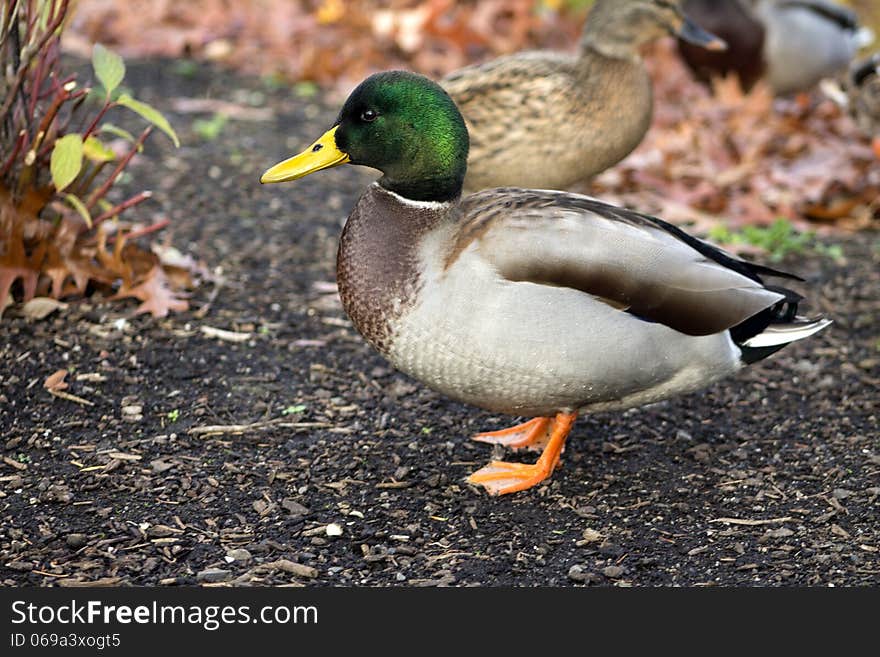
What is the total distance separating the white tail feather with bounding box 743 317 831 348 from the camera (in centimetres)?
339

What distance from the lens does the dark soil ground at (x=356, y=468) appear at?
3.03 metres

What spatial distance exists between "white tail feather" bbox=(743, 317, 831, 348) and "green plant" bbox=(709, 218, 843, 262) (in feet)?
6.15

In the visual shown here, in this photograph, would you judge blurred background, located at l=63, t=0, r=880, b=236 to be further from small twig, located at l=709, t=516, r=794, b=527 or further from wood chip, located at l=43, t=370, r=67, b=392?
wood chip, located at l=43, t=370, r=67, b=392

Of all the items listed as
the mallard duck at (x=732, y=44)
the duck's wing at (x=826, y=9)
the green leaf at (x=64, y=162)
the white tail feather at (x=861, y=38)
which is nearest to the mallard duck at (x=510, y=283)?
the green leaf at (x=64, y=162)

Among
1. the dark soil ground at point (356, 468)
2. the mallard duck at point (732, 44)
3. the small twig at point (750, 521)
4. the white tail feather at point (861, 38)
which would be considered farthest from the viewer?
the white tail feather at point (861, 38)

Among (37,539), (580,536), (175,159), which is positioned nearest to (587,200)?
(580,536)

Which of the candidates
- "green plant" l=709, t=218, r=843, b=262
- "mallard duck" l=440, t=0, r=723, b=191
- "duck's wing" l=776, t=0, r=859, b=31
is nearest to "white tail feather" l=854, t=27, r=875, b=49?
"duck's wing" l=776, t=0, r=859, b=31

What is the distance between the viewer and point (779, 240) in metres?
5.35

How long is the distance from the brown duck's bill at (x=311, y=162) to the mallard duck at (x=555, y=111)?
4.03 feet

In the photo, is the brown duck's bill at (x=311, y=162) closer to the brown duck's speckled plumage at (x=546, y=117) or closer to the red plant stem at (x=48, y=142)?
the red plant stem at (x=48, y=142)

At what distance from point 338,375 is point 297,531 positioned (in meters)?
0.98

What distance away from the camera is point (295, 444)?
361 centimetres

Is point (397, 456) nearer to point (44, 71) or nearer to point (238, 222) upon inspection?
point (44, 71)

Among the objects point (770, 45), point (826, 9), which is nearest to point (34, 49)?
point (770, 45)
